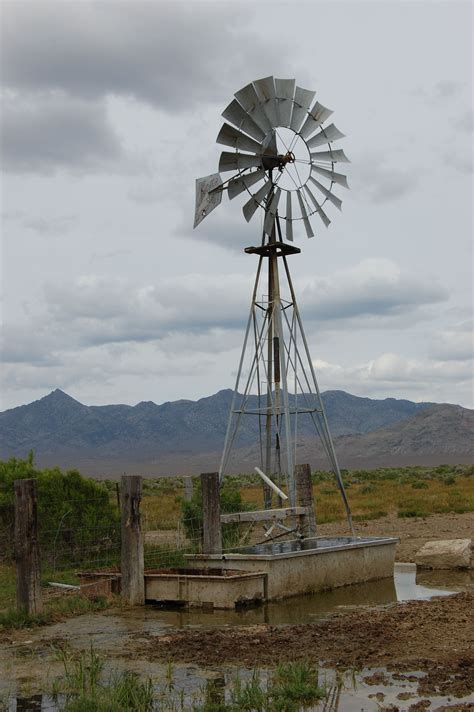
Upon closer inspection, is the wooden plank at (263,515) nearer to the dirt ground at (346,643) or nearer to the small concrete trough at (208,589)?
the small concrete trough at (208,589)

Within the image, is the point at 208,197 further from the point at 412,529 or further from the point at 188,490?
the point at 412,529

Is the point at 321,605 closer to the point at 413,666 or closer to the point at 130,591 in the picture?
the point at 130,591

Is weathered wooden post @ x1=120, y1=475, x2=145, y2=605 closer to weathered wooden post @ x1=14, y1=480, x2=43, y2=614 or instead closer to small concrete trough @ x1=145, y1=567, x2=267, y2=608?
small concrete trough @ x1=145, y1=567, x2=267, y2=608

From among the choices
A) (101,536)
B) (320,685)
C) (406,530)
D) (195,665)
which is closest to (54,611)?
(195,665)

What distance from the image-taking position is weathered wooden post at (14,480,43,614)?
1205 cm

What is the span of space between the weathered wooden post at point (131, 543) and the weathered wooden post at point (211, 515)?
1.56 metres

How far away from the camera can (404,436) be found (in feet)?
460

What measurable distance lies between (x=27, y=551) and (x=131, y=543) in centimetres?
188

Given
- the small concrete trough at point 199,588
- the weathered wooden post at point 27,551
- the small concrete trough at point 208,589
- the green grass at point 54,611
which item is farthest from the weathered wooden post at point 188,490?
the weathered wooden post at point 27,551

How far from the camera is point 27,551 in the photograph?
39.5 ft

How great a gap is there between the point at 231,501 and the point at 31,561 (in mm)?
8726

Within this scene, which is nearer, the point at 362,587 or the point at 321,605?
the point at 321,605

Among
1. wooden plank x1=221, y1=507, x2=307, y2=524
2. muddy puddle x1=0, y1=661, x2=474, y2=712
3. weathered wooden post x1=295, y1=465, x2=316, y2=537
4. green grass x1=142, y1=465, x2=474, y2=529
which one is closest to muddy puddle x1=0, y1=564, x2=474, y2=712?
muddy puddle x1=0, y1=661, x2=474, y2=712

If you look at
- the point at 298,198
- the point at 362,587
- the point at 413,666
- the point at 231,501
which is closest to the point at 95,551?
the point at 231,501
